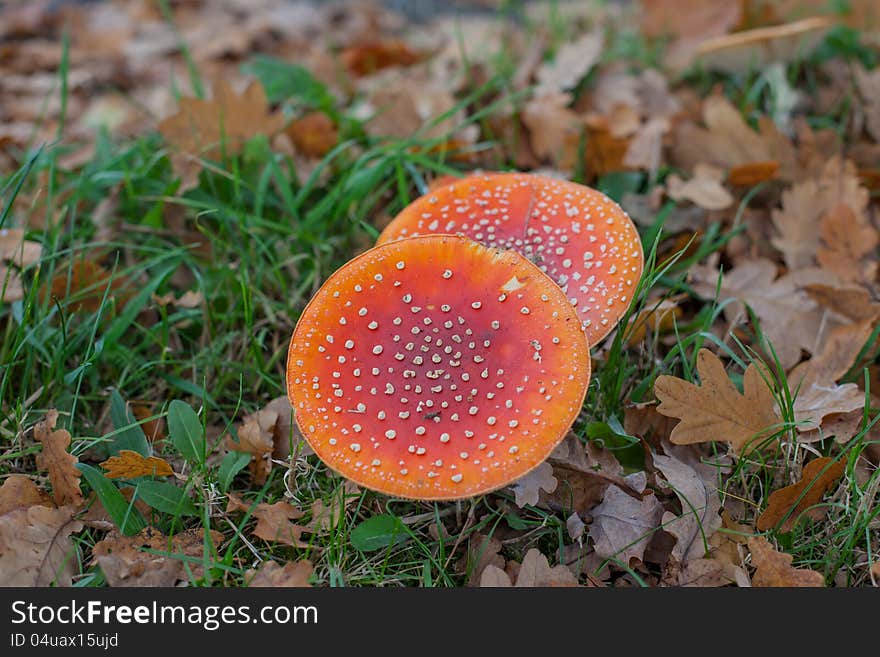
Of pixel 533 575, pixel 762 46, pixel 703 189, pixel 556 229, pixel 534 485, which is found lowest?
pixel 533 575

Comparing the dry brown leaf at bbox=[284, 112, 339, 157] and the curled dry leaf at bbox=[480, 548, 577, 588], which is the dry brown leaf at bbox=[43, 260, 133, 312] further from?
the curled dry leaf at bbox=[480, 548, 577, 588]

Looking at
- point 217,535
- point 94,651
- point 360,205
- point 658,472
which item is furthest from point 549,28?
point 94,651

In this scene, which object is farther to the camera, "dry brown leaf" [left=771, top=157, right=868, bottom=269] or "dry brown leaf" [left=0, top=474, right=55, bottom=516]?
"dry brown leaf" [left=771, top=157, right=868, bottom=269]

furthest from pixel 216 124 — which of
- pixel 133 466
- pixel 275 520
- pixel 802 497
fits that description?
pixel 802 497

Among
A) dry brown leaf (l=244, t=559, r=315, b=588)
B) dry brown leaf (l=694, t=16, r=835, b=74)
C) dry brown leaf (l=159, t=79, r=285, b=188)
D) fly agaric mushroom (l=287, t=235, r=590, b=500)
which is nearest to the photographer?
fly agaric mushroom (l=287, t=235, r=590, b=500)

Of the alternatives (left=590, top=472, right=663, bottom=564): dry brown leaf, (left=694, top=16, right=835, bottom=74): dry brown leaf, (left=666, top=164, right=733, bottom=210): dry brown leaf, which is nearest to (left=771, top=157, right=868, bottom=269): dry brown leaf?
(left=666, top=164, right=733, bottom=210): dry brown leaf

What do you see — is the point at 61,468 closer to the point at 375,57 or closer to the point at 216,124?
the point at 216,124
